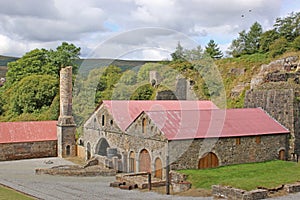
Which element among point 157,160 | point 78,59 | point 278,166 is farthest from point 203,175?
point 78,59

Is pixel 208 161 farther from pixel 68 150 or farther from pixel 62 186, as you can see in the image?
pixel 68 150

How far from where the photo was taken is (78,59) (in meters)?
64.6

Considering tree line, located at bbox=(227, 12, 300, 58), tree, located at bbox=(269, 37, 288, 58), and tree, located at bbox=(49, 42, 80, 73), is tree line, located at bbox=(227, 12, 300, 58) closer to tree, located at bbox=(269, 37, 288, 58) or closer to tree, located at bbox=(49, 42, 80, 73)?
tree, located at bbox=(269, 37, 288, 58)

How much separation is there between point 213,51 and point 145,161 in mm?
43248

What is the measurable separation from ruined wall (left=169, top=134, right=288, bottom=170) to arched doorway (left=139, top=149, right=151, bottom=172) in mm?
2393

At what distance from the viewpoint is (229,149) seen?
26.0m

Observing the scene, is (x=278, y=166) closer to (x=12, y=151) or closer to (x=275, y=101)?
(x=275, y=101)

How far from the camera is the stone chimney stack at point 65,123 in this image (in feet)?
115

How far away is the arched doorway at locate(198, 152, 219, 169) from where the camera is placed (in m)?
25.2

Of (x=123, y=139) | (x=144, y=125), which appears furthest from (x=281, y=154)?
(x=123, y=139)

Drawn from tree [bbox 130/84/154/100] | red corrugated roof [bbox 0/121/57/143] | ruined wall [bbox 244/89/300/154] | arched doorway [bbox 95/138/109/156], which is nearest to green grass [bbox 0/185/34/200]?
arched doorway [bbox 95/138/109/156]

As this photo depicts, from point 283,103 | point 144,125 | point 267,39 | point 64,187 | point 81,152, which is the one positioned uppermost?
point 267,39

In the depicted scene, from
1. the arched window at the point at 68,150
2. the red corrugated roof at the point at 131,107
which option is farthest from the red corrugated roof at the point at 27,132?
the red corrugated roof at the point at 131,107

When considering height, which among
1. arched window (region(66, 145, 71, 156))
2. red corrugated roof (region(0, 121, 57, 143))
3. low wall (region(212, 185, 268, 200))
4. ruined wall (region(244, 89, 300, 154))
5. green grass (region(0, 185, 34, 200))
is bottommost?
green grass (region(0, 185, 34, 200))
